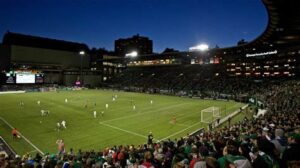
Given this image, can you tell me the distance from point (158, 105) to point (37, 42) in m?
88.4

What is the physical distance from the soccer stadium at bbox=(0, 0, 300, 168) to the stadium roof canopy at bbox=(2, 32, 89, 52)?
46cm

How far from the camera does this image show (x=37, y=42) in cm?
11244

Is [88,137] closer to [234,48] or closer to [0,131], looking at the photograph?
[0,131]

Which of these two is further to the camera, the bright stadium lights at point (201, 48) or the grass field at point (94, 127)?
the bright stadium lights at point (201, 48)

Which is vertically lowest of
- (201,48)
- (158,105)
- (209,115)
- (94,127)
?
(94,127)

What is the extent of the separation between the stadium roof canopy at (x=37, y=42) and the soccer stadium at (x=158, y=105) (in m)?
0.46

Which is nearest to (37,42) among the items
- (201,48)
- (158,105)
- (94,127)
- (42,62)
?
(42,62)

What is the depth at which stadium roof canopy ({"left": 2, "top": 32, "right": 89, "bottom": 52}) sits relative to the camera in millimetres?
105688

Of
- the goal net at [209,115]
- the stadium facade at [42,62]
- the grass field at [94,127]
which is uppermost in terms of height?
the stadium facade at [42,62]

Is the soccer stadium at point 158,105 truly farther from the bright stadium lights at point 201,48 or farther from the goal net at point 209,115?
the bright stadium lights at point 201,48

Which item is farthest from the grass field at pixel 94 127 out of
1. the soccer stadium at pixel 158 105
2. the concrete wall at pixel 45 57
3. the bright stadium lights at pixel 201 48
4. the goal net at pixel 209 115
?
the concrete wall at pixel 45 57

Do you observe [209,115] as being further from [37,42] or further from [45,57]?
[37,42]

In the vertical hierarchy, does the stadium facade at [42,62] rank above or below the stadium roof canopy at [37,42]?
below

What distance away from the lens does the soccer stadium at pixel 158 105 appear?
9320mm
